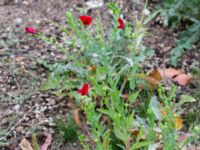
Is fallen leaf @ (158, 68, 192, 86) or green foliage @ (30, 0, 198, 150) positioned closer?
green foliage @ (30, 0, 198, 150)

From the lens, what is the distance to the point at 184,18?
10.3ft

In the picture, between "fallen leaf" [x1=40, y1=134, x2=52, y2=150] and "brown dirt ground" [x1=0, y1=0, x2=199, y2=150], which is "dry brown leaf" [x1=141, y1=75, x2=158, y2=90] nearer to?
"brown dirt ground" [x1=0, y1=0, x2=199, y2=150]

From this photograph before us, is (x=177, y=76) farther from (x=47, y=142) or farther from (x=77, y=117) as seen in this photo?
(x=47, y=142)

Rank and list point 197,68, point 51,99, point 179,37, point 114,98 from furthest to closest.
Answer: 1. point 179,37
2. point 197,68
3. point 51,99
4. point 114,98

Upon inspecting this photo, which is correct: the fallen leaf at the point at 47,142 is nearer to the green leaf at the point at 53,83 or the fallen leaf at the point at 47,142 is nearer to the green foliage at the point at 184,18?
the green leaf at the point at 53,83

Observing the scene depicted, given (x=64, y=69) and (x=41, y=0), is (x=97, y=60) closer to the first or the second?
(x=64, y=69)

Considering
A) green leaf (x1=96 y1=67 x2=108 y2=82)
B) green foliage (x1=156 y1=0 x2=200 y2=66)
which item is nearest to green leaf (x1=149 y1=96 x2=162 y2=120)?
green leaf (x1=96 y1=67 x2=108 y2=82)

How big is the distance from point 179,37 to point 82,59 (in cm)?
73

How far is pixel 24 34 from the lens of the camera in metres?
2.96

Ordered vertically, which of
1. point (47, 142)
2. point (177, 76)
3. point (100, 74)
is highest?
→ point (100, 74)

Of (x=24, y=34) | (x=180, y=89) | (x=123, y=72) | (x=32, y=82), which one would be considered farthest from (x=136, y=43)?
(x=24, y=34)

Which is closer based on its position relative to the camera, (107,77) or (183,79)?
(107,77)

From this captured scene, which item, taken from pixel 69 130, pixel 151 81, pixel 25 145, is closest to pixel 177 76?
pixel 151 81

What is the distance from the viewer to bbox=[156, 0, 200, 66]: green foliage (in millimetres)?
2961
